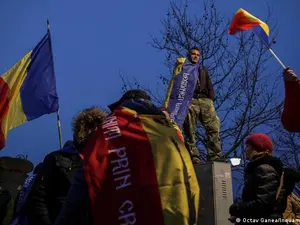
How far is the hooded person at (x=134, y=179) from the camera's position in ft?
7.99

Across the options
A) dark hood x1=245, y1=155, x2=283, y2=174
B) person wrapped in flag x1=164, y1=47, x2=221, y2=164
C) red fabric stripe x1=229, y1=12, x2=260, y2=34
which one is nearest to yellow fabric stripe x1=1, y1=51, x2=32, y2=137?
person wrapped in flag x1=164, y1=47, x2=221, y2=164

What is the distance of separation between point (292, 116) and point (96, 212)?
268 centimetres

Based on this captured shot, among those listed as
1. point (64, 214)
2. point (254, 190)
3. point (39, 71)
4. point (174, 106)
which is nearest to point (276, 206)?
point (254, 190)

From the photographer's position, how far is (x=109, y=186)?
2469 millimetres

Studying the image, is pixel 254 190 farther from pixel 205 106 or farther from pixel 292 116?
pixel 205 106

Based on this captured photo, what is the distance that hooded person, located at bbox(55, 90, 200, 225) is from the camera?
7.99 ft

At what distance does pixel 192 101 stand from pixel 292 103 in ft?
10.9

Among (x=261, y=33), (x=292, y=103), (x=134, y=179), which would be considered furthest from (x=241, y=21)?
(x=134, y=179)

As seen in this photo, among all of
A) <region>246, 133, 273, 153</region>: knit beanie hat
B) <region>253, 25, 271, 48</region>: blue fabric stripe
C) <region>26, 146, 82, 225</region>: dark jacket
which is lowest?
<region>26, 146, 82, 225</region>: dark jacket

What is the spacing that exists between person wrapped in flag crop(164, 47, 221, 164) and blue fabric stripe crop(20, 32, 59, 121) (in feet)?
7.29

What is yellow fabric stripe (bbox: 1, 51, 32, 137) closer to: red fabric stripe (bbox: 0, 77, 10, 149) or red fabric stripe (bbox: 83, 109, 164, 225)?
red fabric stripe (bbox: 0, 77, 10, 149)

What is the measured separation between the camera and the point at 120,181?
8.14 feet

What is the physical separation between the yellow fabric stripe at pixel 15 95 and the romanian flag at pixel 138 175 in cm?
525

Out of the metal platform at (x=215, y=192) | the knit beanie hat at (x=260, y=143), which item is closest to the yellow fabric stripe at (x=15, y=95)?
the metal platform at (x=215, y=192)
